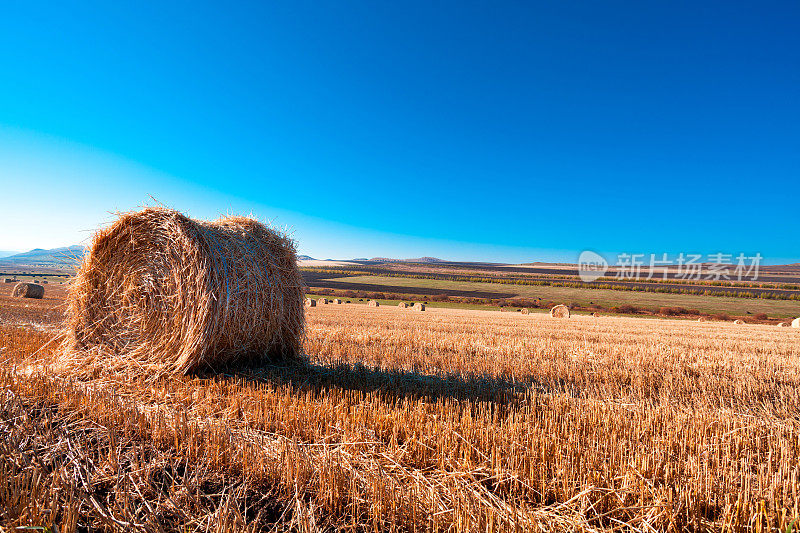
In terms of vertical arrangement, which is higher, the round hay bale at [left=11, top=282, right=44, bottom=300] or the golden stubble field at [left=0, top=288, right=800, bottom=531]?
the golden stubble field at [left=0, top=288, right=800, bottom=531]

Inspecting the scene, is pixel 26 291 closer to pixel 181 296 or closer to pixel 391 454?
pixel 181 296

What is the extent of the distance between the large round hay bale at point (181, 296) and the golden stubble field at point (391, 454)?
0.46 meters

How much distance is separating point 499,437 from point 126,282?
5824mm

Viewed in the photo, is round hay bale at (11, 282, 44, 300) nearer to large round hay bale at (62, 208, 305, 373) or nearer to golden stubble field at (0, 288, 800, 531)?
large round hay bale at (62, 208, 305, 373)

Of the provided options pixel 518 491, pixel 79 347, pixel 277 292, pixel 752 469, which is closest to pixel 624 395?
pixel 752 469

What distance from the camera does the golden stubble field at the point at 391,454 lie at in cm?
238

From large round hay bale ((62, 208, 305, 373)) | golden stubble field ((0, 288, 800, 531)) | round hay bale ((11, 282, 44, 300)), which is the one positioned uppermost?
large round hay bale ((62, 208, 305, 373))

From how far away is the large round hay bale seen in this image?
218 inches

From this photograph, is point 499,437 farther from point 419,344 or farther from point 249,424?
point 419,344

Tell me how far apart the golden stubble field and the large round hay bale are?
46 cm

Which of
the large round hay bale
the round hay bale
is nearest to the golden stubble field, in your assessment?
the large round hay bale

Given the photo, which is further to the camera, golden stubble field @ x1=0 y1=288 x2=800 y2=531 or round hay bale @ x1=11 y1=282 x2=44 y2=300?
round hay bale @ x1=11 y1=282 x2=44 y2=300

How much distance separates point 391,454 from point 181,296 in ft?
13.1

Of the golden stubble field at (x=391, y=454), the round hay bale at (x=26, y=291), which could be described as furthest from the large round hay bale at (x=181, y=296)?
the round hay bale at (x=26, y=291)
